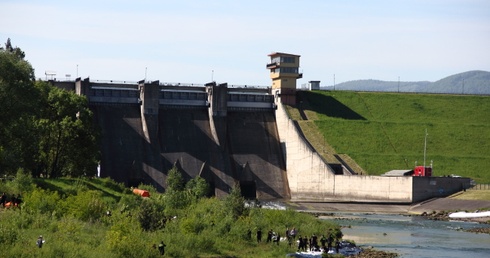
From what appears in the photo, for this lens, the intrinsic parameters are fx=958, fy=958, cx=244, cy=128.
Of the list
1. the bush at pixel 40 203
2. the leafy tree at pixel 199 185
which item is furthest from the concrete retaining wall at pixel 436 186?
the bush at pixel 40 203

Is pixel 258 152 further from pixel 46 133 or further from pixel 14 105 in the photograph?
pixel 14 105

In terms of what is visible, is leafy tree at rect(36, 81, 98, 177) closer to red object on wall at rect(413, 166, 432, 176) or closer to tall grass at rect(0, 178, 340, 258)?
tall grass at rect(0, 178, 340, 258)

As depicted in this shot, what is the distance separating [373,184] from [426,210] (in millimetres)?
10023

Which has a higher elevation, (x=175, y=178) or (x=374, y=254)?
(x=175, y=178)

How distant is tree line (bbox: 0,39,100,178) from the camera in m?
102

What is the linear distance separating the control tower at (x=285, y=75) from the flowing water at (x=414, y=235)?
4190 cm

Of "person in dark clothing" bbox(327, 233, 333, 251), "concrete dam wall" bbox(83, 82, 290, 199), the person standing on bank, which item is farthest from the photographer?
"concrete dam wall" bbox(83, 82, 290, 199)

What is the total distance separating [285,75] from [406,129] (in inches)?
940

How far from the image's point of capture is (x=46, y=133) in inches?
4702

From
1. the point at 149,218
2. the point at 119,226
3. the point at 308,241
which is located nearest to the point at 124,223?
the point at 119,226

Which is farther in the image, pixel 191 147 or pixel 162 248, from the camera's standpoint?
pixel 191 147

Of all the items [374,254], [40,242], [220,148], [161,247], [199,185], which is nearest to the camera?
[40,242]

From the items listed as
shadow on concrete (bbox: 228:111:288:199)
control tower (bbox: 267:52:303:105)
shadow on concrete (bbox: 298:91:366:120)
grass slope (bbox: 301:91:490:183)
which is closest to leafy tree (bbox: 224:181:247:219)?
shadow on concrete (bbox: 228:111:288:199)

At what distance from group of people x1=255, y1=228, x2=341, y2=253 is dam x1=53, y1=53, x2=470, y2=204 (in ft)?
194
